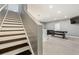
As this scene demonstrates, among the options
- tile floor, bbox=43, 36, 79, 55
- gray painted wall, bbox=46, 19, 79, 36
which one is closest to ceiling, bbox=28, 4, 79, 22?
gray painted wall, bbox=46, 19, 79, 36

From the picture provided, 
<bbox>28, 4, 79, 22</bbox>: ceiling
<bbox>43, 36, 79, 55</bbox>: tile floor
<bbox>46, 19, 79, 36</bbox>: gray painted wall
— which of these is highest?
<bbox>28, 4, 79, 22</bbox>: ceiling

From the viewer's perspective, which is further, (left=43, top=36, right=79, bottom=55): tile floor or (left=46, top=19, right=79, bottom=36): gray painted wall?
(left=43, top=36, right=79, bottom=55): tile floor

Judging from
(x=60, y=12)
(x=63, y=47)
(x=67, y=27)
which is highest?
(x=60, y=12)

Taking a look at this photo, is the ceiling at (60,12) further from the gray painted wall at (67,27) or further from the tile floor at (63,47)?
the tile floor at (63,47)

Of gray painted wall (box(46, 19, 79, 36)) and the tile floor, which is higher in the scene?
gray painted wall (box(46, 19, 79, 36))

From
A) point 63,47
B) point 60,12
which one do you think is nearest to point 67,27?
point 60,12

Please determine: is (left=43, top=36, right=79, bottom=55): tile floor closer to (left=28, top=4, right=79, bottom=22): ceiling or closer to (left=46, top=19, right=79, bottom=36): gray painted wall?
(left=46, top=19, right=79, bottom=36): gray painted wall

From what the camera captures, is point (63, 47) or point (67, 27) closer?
point (67, 27)

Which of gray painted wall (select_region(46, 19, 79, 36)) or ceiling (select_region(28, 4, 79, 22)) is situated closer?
gray painted wall (select_region(46, 19, 79, 36))

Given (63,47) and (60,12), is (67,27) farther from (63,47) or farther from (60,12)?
(63,47)

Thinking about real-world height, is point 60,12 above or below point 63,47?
above

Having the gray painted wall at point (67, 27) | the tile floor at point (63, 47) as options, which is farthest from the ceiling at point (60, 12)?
the tile floor at point (63, 47)
